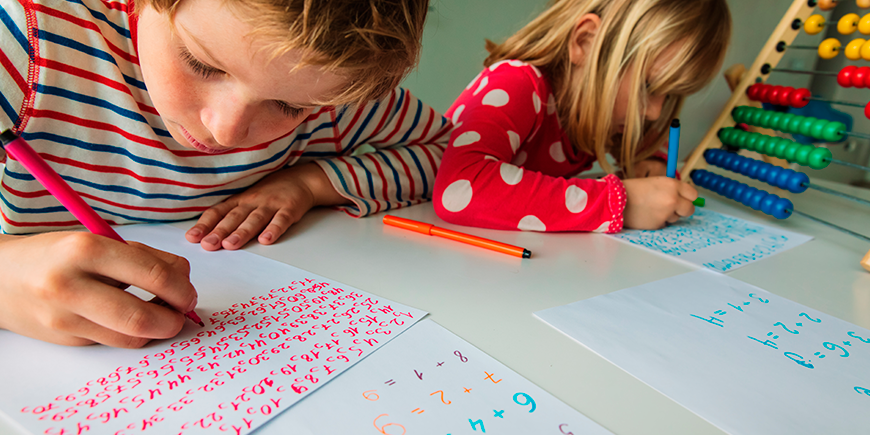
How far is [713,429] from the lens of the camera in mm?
289

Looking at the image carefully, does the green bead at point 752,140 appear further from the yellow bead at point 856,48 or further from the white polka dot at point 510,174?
the white polka dot at point 510,174

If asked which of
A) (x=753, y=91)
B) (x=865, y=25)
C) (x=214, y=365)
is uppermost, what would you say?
(x=865, y=25)

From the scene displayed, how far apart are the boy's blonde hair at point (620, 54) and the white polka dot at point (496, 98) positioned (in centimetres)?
16

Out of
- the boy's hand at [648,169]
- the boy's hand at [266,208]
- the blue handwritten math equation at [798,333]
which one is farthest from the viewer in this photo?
the boy's hand at [648,169]

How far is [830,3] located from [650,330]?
2.81 ft

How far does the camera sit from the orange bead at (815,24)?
88 centimetres

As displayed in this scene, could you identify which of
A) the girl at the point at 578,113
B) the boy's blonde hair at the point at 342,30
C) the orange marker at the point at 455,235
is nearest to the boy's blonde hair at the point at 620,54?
the girl at the point at 578,113

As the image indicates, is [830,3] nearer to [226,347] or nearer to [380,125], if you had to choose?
[380,125]

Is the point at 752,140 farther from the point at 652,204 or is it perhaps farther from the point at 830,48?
the point at 652,204

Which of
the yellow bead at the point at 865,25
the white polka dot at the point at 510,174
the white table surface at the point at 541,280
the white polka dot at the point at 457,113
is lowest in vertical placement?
the white table surface at the point at 541,280

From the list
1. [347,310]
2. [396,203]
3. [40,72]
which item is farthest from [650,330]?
[40,72]

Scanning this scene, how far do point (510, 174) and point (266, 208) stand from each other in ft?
1.08

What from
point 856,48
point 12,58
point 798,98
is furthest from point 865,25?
point 12,58

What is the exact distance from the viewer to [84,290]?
295 mm
